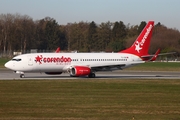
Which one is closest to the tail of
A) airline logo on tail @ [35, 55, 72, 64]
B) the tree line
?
airline logo on tail @ [35, 55, 72, 64]

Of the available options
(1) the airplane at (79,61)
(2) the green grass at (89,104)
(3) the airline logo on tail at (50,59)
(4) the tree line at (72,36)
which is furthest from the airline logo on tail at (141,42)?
(4) the tree line at (72,36)

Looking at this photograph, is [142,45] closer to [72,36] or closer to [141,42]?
[141,42]

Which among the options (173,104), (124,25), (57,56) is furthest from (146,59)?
(124,25)

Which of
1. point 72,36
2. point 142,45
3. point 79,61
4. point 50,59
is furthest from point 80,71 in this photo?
point 72,36

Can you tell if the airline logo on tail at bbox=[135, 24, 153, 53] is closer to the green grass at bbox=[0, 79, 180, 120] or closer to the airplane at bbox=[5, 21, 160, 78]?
the airplane at bbox=[5, 21, 160, 78]

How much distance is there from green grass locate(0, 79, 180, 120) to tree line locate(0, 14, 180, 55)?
78975 millimetres

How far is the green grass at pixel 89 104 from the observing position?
19344 millimetres

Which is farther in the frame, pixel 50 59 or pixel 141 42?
pixel 141 42

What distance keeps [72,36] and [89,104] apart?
126971 mm

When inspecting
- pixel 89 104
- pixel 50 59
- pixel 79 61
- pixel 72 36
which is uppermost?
pixel 72 36

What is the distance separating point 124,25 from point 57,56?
10776 centimetres

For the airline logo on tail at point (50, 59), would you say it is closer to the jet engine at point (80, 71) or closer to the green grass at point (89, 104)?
the jet engine at point (80, 71)

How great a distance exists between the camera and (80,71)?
45.7 metres

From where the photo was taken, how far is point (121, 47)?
114 meters
